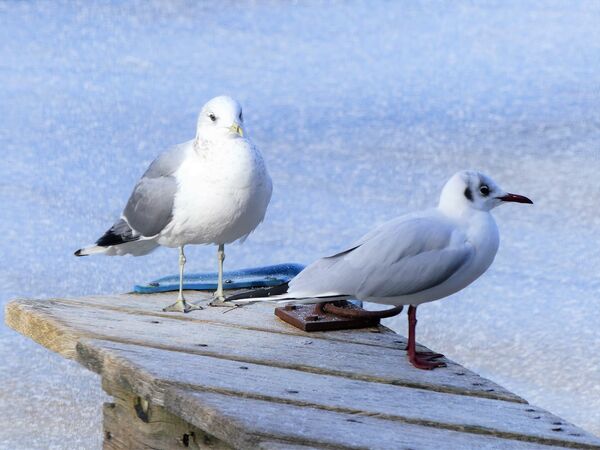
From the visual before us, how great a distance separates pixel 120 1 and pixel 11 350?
6.44 m

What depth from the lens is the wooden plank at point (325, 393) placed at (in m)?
2.70

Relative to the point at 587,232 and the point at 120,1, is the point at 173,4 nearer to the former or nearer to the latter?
the point at 120,1

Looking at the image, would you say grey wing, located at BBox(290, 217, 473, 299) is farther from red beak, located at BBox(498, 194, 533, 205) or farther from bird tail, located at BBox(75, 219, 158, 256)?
bird tail, located at BBox(75, 219, 158, 256)

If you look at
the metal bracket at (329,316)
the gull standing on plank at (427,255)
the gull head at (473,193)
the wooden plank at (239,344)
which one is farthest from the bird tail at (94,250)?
the gull head at (473,193)

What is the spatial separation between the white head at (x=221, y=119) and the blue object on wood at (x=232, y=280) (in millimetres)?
528

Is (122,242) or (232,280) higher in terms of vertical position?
(122,242)

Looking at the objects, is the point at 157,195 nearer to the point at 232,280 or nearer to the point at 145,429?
the point at 232,280

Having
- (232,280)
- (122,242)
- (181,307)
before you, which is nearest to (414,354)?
(181,307)

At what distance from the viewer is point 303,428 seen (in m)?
2.56

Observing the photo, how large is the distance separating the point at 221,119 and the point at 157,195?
27 cm

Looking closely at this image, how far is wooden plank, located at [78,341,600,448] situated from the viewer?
8.86ft

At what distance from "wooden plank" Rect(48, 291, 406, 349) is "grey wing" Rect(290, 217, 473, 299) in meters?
0.25

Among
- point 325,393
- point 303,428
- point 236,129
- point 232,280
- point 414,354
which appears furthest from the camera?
point 232,280

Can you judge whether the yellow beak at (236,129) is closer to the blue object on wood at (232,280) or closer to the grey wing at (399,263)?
the grey wing at (399,263)
